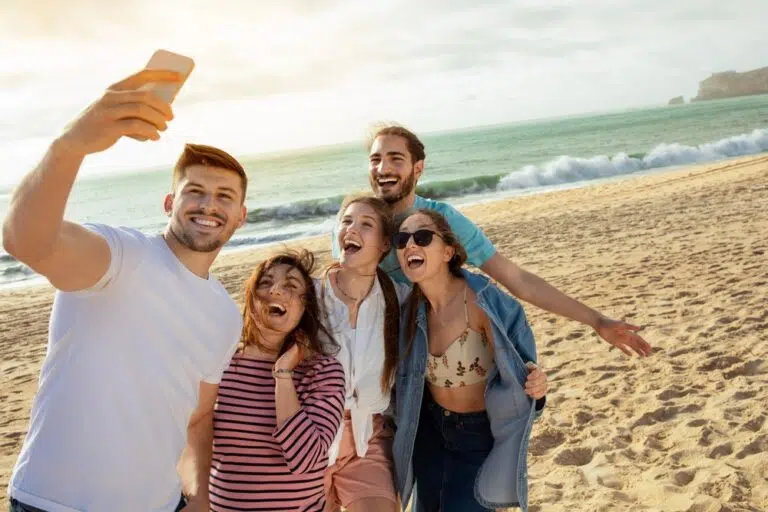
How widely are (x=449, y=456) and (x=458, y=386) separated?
0.34 m

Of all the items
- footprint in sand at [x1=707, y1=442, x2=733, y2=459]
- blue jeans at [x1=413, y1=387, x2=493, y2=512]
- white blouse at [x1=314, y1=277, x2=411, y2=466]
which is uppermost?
white blouse at [x1=314, y1=277, x2=411, y2=466]

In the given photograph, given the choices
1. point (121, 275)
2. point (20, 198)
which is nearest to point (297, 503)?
point (121, 275)

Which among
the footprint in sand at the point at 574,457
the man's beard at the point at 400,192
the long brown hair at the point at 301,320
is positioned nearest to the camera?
the long brown hair at the point at 301,320

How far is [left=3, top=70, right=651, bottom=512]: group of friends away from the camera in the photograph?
1956 mm

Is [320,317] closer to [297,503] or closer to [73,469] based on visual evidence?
[297,503]

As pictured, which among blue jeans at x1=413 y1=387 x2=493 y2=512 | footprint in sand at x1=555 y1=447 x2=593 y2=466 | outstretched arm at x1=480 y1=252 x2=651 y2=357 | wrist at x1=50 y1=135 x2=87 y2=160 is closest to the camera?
wrist at x1=50 y1=135 x2=87 y2=160

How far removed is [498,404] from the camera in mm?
3127

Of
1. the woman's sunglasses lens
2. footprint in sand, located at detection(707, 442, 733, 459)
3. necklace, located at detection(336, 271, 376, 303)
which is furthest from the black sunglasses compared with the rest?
footprint in sand, located at detection(707, 442, 733, 459)

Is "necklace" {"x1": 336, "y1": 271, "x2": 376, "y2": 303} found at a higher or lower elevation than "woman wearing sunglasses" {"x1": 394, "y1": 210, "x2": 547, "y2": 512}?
higher

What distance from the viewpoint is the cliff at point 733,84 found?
118 m

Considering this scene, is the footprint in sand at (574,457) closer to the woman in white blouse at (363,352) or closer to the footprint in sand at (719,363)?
the footprint in sand at (719,363)

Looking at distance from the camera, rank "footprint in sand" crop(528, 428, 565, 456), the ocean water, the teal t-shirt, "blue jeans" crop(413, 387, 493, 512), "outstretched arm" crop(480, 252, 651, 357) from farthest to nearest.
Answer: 1. the ocean water
2. "footprint in sand" crop(528, 428, 565, 456)
3. the teal t-shirt
4. "outstretched arm" crop(480, 252, 651, 357)
5. "blue jeans" crop(413, 387, 493, 512)

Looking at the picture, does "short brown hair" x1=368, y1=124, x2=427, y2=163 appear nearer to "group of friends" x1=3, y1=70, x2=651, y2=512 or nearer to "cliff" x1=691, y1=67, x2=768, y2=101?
"group of friends" x1=3, y1=70, x2=651, y2=512

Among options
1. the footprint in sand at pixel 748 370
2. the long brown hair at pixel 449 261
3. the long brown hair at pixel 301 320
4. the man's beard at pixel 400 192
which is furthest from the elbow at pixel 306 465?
the footprint in sand at pixel 748 370
